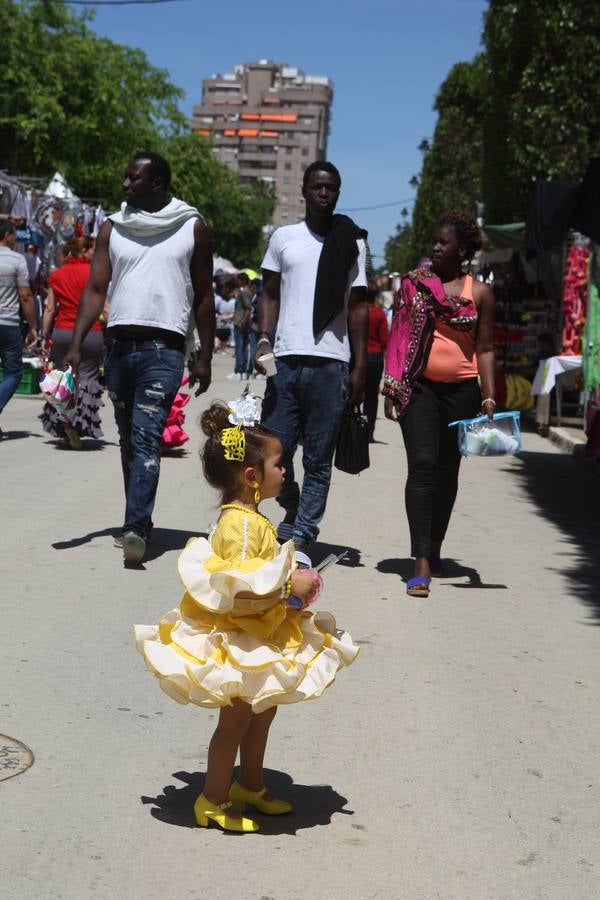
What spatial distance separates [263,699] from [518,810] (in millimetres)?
1009

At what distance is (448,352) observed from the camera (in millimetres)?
7398

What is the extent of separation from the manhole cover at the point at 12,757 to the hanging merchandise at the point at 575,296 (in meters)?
13.3

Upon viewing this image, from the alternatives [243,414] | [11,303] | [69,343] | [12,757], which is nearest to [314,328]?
[243,414]

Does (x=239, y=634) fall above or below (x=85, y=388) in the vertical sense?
above

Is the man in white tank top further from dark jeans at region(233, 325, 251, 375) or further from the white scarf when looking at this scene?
dark jeans at region(233, 325, 251, 375)

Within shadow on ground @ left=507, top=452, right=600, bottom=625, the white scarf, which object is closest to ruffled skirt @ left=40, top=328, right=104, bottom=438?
shadow on ground @ left=507, top=452, right=600, bottom=625

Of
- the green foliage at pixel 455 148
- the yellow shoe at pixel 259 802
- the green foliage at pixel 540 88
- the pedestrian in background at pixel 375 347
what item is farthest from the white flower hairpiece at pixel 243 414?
the green foliage at pixel 455 148

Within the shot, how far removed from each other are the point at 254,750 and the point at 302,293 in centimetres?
361

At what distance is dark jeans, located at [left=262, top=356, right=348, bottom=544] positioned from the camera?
7.12 metres

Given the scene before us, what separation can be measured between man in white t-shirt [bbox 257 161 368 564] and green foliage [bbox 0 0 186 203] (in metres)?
29.3

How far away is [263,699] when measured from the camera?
3635mm

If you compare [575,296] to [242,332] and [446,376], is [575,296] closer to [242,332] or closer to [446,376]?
[446,376]

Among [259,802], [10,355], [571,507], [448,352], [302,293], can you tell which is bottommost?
[571,507]

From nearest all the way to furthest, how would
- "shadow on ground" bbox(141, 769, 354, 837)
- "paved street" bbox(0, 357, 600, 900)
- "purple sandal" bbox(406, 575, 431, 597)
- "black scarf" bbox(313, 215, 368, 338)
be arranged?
"paved street" bbox(0, 357, 600, 900) < "shadow on ground" bbox(141, 769, 354, 837) < "black scarf" bbox(313, 215, 368, 338) < "purple sandal" bbox(406, 575, 431, 597)
